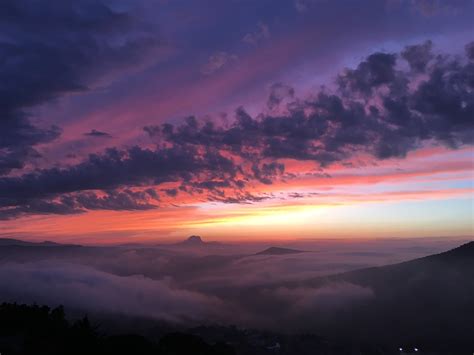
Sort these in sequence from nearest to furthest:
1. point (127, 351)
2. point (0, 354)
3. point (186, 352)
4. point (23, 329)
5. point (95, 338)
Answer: point (0, 354)
point (95, 338)
point (127, 351)
point (23, 329)
point (186, 352)

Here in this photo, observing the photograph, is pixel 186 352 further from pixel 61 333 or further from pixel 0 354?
pixel 0 354

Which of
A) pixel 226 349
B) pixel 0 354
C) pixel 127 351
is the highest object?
pixel 0 354

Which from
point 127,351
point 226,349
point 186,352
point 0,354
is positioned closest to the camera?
point 0,354

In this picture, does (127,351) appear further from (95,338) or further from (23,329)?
(23,329)

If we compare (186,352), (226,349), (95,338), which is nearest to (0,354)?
(95,338)

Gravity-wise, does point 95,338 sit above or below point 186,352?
above

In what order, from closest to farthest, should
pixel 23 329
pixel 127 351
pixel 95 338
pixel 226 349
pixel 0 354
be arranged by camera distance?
1. pixel 0 354
2. pixel 95 338
3. pixel 127 351
4. pixel 23 329
5. pixel 226 349

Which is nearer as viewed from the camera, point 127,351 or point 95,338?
point 95,338

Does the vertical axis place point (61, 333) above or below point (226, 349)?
above

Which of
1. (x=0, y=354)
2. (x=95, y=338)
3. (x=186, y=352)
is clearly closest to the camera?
(x=0, y=354)
